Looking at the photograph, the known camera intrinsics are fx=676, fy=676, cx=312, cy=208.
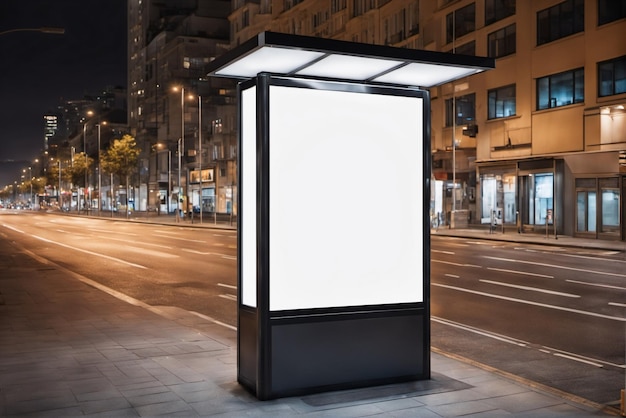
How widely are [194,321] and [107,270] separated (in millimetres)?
10037

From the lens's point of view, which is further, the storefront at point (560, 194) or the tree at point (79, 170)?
the tree at point (79, 170)

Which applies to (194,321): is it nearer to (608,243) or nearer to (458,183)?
(608,243)

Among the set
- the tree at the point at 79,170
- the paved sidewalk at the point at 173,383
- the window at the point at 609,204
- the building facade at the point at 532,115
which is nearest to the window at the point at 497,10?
the building facade at the point at 532,115

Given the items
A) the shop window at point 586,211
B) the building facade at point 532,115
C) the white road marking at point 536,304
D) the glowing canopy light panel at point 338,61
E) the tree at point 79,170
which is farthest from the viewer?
the tree at point 79,170

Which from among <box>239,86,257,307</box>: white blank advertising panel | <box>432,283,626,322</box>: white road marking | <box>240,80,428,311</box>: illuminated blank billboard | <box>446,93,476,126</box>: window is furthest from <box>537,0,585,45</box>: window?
<box>239,86,257,307</box>: white blank advertising panel

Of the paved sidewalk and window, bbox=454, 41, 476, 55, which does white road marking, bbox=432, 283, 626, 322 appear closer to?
the paved sidewalk

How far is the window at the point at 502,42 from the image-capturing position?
40.7 m

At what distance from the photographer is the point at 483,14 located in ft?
142

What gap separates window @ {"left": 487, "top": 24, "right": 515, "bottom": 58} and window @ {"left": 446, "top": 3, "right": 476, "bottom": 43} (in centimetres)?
265

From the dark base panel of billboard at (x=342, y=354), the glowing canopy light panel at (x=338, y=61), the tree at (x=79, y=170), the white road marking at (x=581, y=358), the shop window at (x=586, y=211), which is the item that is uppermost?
the tree at (x=79, y=170)

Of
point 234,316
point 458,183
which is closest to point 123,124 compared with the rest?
point 458,183

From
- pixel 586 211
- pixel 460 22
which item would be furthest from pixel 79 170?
pixel 586 211

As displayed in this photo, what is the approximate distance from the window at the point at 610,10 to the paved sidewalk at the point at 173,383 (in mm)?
29518

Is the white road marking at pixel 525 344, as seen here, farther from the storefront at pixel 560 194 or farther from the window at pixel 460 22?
the window at pixel 460 22
